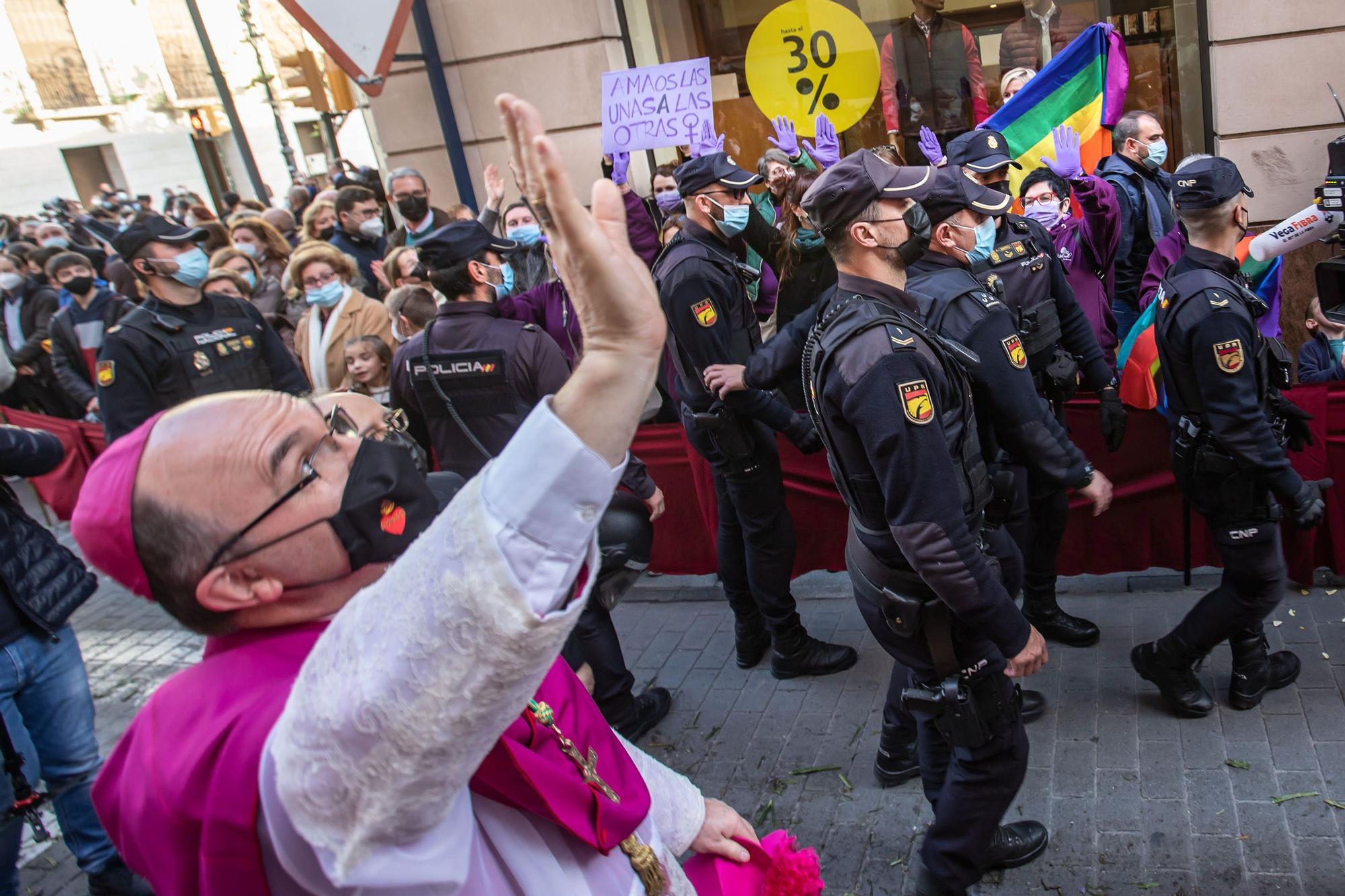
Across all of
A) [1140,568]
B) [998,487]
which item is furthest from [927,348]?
[1140,568]

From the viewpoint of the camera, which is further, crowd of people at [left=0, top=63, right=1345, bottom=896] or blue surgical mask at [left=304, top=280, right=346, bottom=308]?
blue surgical mask at [left=304, top=280, right=346, bottom=308]

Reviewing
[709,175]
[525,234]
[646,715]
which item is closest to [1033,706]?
[646,715]

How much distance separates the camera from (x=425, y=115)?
8922 millimetres

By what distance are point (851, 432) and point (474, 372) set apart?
170 cm

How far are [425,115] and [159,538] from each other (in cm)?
848

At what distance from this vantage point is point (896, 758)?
12.1 ft

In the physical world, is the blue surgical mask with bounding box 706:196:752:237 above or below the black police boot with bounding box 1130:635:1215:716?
above

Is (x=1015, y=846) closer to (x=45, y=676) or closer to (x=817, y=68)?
(x=45, y=676)

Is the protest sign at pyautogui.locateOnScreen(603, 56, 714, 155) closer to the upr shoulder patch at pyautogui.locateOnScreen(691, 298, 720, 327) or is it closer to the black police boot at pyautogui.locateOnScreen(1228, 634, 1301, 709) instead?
the upr shoulder patch at pyautogui.locateOnScreen(691, 298, 720, 327)

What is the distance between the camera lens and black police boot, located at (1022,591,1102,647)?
4414 mm

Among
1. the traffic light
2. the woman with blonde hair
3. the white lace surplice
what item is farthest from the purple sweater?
the traffic light

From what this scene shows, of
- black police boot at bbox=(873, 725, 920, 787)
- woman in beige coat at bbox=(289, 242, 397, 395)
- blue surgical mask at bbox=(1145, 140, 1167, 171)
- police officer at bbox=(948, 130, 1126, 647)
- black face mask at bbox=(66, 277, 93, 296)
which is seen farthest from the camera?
black face mask at bbox=(66, 277, 93, 296)

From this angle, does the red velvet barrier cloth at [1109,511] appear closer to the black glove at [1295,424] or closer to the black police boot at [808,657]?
the black glove at [1295,424]

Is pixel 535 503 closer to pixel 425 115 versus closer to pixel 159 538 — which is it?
pixel 159 538
